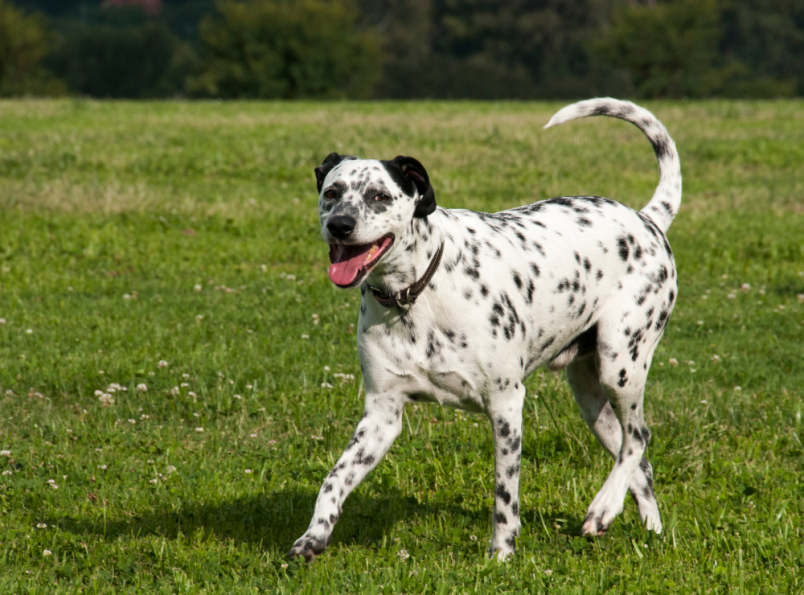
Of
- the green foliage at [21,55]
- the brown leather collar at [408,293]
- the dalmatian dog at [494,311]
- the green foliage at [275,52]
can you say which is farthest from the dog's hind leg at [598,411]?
the green foliage at [21,55]

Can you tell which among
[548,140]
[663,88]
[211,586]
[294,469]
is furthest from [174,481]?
[663,88]

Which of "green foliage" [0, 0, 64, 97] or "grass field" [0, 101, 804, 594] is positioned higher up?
"grass field" [0, 101, 804, 594]

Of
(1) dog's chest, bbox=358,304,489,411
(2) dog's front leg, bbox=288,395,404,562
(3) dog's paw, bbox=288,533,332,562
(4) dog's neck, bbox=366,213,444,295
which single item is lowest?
(3) dog's paw, bbox=288,533,332,562

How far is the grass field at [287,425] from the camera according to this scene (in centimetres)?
465

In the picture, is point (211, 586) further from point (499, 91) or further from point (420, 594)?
point (499, 91)

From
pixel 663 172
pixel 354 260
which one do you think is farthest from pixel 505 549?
pixel 663 172

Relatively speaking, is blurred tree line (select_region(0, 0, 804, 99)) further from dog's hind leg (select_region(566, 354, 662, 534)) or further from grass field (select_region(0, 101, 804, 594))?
dog's hind leg (select_region(566, 354, 662, 534))

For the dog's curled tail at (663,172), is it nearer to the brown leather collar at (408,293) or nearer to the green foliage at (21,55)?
the brown leather collar at (408,293)

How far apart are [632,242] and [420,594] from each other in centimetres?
226

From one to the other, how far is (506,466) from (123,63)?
75.7m

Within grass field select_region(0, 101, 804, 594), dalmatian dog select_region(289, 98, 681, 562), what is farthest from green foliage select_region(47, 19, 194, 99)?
dalmatian dog select_region(289, 98, 681, 562)

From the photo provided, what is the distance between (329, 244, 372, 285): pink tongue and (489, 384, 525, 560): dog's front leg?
0.98 m

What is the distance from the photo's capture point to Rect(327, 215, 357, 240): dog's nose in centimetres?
414

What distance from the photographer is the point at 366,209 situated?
4250 millimetres
